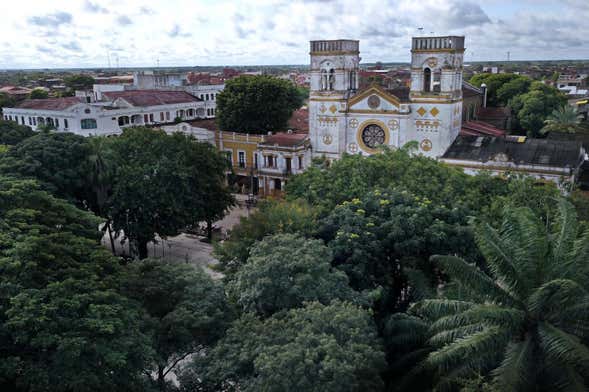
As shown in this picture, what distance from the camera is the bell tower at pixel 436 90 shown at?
35.4 meters

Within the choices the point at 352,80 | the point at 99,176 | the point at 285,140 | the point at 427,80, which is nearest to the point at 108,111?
the point at 285,140

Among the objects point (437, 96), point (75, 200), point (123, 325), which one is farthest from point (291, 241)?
point (437, 96)

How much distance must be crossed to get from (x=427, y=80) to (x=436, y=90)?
3.19 feet

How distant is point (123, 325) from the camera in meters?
Result: 12.5

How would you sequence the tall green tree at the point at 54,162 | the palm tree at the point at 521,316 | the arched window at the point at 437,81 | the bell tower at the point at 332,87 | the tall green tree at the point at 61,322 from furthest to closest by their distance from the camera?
the bell tower at the point at 332,87 → the arched window at the point at 437,81 → the tall green tree at the point at 54,162 → the tall green tree at the point at 61,322 → the palm tree at the point at 521,316

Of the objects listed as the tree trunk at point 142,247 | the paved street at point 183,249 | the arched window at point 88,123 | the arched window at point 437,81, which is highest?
the arched window at point 437,81

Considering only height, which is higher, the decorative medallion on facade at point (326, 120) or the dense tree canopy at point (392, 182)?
the decorative medallion on facade at point (326, 120)

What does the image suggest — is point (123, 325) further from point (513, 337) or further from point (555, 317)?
point (555, 317)

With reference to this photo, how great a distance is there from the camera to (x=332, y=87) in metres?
39.9

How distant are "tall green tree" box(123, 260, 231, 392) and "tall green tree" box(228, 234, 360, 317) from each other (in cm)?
93

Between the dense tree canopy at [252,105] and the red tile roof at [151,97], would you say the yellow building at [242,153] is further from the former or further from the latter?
the red tile roof at [151,97]

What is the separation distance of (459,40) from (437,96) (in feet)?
13.1

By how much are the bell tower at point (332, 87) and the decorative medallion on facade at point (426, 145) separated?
5.97m

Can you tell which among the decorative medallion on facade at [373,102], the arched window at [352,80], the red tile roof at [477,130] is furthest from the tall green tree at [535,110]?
the decorative medallion on facade at [373,102]
